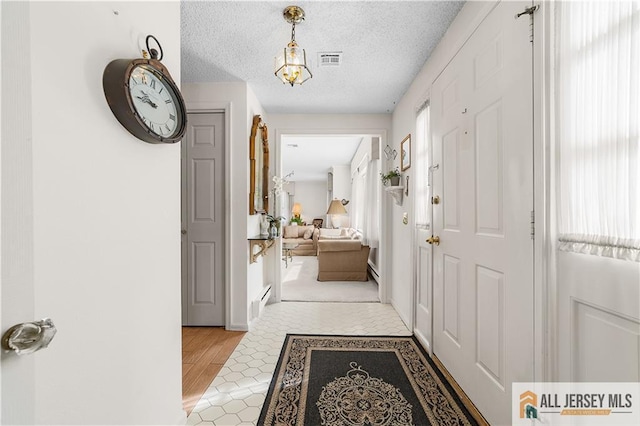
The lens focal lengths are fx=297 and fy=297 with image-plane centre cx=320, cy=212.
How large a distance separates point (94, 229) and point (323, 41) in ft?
6.70

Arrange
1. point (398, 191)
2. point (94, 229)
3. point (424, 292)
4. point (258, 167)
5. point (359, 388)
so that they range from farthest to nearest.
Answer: point (258, 167)
point (398, 191)
point (424, 292)
point (359, 388)
point (94, 229)

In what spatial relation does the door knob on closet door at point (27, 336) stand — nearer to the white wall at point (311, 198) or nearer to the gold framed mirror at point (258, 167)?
the gold framed mirror at point (258, 167)

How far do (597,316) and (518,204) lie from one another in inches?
21.2

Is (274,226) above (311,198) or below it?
below

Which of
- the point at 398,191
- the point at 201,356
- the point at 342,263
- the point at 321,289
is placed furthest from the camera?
the point at 342,263

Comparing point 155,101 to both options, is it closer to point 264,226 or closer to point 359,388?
point 359,388

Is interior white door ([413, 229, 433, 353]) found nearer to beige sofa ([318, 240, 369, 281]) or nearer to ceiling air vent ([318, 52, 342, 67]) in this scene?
ceiling air vent ([318, 52, 342, 67])

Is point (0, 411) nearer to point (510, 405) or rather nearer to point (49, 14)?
point (49, 14)

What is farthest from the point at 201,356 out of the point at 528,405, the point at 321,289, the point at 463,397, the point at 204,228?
the point at 321,289

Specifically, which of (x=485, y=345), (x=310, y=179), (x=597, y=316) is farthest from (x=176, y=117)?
(x=310, y=179)

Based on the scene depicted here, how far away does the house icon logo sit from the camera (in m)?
1.28

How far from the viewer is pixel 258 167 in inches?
139

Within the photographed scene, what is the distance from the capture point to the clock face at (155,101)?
44.4 inches

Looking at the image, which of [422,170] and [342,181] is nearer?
[422,170]
